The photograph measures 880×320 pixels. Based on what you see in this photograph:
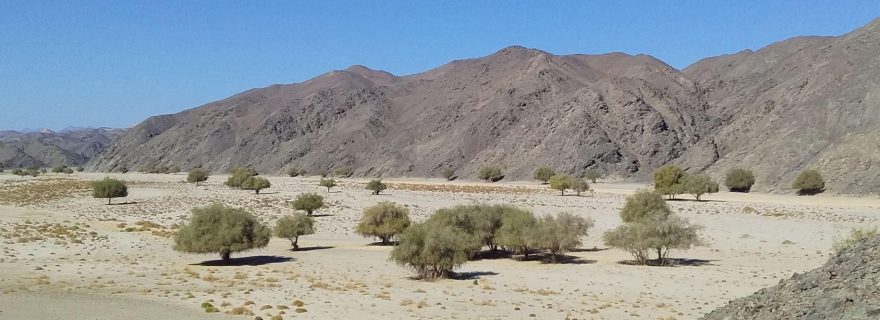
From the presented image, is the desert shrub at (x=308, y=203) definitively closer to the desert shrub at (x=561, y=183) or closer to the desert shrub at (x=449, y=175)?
the desert shrub at (x=561, y=183)

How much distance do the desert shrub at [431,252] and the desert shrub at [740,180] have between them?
6554 cm

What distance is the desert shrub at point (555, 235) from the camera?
31783mm

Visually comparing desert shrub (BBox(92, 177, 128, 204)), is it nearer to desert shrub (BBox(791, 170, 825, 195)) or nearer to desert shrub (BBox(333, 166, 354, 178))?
desert shrub (BBox(791, 170, 825, 195))

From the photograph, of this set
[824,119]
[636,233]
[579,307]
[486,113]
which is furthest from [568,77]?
[579,307]

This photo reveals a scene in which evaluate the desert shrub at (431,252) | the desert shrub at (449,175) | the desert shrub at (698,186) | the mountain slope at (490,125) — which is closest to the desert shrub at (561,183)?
the desert shrub at (698,186)

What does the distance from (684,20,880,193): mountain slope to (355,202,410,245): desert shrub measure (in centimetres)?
5396

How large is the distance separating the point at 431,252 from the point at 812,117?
3223 inches

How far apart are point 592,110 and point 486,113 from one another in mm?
26965

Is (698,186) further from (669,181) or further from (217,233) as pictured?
(217,233)

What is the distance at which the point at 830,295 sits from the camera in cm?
996

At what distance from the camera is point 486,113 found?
149 metres

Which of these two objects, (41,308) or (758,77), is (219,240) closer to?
(41,308)

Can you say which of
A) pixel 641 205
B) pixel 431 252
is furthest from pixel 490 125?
pixel 431 252

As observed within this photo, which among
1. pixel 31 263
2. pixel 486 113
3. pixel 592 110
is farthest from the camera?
pixel 486 113
